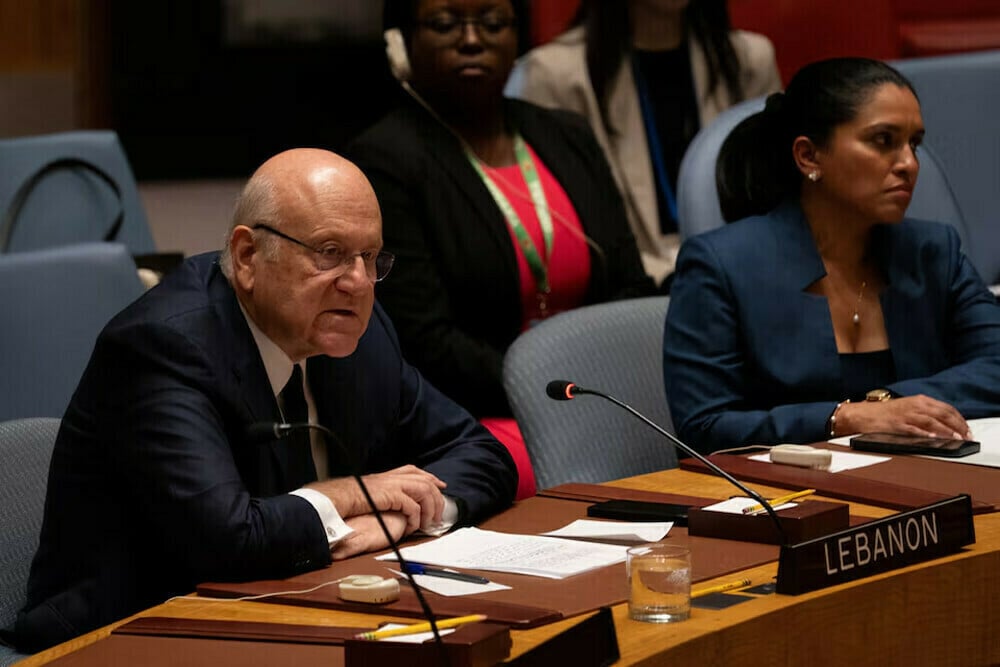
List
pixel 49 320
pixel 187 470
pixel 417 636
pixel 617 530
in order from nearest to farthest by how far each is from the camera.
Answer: pixel 417 636 → pixel 187 470 → pixel 617 530 → pixel 49 320

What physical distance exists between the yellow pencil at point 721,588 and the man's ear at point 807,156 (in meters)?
1.31

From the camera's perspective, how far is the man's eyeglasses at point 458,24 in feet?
11.5

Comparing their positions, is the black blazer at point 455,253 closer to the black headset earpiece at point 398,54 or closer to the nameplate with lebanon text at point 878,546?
the black headset earpiece at point 398,54

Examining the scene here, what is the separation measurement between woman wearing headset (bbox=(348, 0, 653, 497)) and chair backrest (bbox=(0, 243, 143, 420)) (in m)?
0.58

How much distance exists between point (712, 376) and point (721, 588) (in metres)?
1.03

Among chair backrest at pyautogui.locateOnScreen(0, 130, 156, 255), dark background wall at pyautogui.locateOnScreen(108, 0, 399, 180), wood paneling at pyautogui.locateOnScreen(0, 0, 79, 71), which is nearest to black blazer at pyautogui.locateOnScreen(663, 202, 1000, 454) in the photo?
chair backrest at pyautogui.locateOnScreen(0, 130, 156, 255)

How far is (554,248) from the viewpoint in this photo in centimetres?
353

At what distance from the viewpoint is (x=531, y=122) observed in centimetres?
366

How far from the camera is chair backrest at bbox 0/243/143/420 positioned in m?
3.21

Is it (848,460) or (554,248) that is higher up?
(554,248)

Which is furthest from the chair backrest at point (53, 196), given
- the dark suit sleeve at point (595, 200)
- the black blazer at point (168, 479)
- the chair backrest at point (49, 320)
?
the black blazer at point (168, 479)

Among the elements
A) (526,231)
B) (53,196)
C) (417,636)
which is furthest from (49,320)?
(417,636)

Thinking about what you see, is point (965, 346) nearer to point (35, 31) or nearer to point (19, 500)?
point (19, 500)

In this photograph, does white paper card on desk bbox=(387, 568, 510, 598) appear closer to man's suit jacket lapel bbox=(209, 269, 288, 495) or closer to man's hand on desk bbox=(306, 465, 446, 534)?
man's hand on desk bbox=(306, 465, 446, 534)
